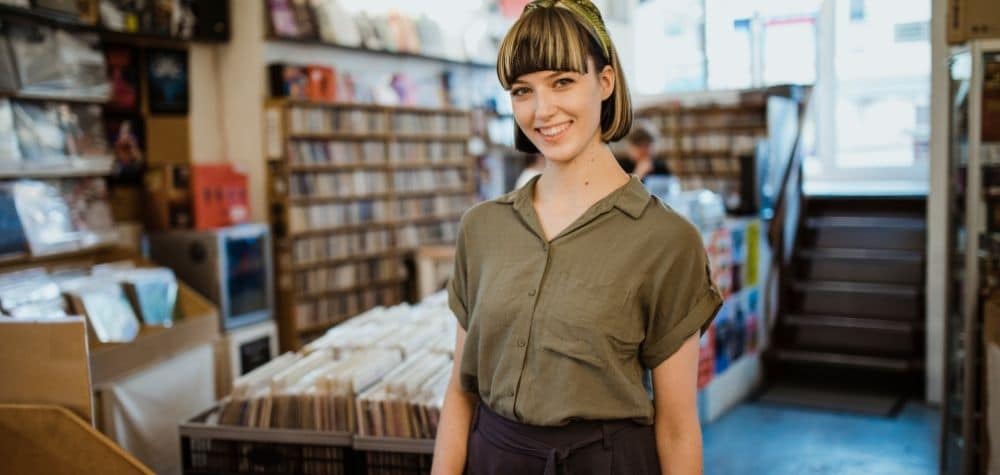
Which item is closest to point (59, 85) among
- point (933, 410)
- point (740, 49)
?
point (933, 410)

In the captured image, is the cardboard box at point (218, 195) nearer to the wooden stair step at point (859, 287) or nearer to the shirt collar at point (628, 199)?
the wooden stair step at point (859, 287)

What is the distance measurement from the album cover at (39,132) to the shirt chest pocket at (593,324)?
4.52 metres

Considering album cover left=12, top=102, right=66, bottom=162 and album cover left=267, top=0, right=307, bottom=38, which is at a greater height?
album cover left=267, top=0, right=307, bottom=38

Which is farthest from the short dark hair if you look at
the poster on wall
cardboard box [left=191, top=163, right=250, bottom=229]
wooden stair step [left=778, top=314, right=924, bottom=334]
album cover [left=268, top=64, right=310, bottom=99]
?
cardboard box [left=191, top=163, right=250, bottom=229]

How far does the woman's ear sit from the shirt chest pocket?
1.09ft

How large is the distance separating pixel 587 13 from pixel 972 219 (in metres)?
2.64

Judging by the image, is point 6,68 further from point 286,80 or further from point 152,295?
point 286,80

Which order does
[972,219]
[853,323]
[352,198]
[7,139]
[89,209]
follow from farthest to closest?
[352,198]
[853,323]
[89,209]
[7,139]
[972,219]

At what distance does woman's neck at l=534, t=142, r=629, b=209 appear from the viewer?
160cm

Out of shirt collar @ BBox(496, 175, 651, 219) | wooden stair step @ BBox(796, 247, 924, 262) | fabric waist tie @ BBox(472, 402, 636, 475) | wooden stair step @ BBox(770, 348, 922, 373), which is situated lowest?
wooden stair step @ BBox(770, 348, 922, 373)

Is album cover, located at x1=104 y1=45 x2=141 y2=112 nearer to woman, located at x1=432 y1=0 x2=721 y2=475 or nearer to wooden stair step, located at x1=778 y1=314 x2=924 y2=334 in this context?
wooden stair step, located at x1=778 y1=314 x2=924 y2=334

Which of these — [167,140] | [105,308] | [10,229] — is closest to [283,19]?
[167,140]

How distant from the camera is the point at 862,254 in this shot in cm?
738

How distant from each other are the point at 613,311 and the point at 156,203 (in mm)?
5283
